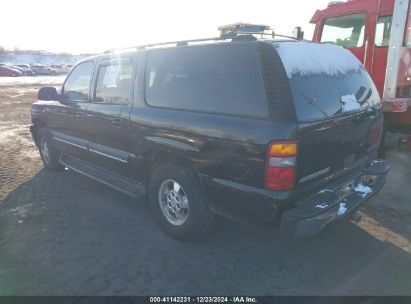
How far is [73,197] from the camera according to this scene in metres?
5.03

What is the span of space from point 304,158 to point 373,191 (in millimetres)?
1250

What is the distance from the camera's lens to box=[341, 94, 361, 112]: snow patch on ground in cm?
332

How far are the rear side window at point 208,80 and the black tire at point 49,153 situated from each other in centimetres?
296

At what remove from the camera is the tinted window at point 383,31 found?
6.38m

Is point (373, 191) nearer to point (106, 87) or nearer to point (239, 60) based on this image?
point (239, 60)

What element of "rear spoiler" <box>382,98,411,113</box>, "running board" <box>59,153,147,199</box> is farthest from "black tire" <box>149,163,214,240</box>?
"rear spoiler" <box>382,98,411,113</box>

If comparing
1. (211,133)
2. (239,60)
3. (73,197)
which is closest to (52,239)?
(73,197)

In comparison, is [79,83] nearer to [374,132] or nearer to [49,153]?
[49,153]

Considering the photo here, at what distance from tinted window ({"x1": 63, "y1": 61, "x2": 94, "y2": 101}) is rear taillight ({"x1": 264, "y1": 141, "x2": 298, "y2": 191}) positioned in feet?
9.84

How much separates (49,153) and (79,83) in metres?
1.62

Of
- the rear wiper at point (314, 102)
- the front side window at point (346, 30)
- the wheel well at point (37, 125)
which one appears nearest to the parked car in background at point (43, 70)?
the wheel well at point (37, 125)

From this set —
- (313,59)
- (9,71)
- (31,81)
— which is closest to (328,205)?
(313,59)

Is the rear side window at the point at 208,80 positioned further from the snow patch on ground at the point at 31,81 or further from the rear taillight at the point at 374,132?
the snow patch on ground at the point at 31,81

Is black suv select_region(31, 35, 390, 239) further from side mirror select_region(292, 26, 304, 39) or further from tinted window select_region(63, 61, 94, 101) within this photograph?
side mirror select_region(292, 26, 304, 39)
